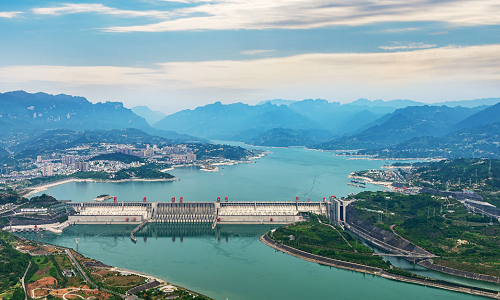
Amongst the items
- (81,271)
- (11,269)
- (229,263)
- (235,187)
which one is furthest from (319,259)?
(235,187)

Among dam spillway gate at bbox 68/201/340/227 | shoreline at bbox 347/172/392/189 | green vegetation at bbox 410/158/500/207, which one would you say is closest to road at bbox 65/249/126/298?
dam spillway gate at bbox 68/201/340/227

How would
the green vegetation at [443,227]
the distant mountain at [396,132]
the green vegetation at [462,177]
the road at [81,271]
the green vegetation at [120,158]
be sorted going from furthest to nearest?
1. the distant mountain at [396,132]
2. the green vegetation at [120,158]
3. the green vegetation at [462,177]
4. the green vegetation at [443,227]
5. the road at [81,271]

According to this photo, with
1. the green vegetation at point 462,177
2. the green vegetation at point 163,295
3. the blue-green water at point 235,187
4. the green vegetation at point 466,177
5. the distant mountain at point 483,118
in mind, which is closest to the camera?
the green vegetation at point 163,295

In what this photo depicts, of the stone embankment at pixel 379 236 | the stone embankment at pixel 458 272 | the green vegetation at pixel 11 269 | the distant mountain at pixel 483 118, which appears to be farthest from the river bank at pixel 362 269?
the distant mountain at pixel 483 118

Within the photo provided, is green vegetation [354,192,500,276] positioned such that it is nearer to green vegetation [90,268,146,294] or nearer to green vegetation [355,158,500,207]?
green vegetation [355,158,500,207]

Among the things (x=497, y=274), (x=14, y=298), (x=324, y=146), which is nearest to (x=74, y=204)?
(x=14, y=298)

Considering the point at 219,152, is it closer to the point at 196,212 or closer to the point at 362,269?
the point at 196,212

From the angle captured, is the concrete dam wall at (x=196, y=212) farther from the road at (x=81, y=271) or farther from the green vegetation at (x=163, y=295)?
the green vegetation at (x=163, y=295)
